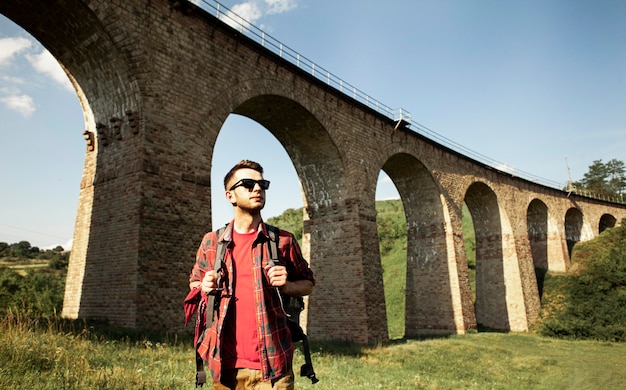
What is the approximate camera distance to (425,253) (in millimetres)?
21359

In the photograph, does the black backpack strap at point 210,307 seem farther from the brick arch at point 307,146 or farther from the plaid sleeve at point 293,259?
the brick arch at point 307,146

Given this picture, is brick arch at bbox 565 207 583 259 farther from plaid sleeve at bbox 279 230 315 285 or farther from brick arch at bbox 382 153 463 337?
plaid sleeve at bbox 279 230 315 285

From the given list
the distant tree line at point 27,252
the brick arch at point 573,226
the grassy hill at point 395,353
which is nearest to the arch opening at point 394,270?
the grassy hill at point 395,353

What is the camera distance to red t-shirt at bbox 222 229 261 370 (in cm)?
247

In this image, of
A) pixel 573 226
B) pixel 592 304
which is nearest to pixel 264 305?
pixel 592 304

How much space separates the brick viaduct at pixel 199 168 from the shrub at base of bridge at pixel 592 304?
8.23 ft

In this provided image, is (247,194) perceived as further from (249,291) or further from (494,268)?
(494,268)

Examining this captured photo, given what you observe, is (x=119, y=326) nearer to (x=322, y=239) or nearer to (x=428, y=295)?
(x=322, y=239)

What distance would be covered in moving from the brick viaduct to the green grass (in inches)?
56.6

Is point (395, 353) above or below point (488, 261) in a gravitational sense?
below

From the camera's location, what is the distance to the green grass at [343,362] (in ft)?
16.8

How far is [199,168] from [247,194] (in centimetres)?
858

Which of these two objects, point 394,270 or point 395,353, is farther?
point 394,270

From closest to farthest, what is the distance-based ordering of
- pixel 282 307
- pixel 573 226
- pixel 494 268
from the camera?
pixel 282 307 → pixel 494 268 → pixel 573 226
